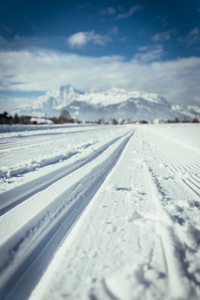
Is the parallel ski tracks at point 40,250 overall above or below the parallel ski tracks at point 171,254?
below

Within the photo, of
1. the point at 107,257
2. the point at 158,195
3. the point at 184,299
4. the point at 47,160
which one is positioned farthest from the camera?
the point at 47,160

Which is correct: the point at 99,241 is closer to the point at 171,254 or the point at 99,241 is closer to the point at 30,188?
the point at 171,254

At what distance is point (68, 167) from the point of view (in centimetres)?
411

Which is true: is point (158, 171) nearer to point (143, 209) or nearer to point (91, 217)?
point (143, 209)

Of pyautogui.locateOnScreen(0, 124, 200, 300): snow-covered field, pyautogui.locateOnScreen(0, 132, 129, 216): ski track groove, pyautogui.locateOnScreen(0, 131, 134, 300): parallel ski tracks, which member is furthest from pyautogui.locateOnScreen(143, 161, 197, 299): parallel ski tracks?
pyautogui.locateOnScreen(0, 132, 129, 216): ski track groove

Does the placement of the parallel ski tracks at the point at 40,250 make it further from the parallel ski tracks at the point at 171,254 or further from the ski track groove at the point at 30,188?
the parallel ski tracks at the point at 171,254

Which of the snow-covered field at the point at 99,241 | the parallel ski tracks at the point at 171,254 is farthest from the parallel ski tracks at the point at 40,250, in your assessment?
the parallel ski tracks at the point at 171,254

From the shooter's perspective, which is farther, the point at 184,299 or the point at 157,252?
the point at 157,252

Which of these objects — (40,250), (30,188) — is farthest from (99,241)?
(30,188)

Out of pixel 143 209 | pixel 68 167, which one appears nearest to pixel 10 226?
pixel 143 209

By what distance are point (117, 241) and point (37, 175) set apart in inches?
94.8

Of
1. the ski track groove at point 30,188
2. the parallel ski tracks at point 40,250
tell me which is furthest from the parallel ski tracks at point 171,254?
the ski track groove at point 30,188

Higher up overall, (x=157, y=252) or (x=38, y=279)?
(x=157, y=252)

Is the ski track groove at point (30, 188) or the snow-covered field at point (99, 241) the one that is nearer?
the snow-covered field at point (99, 241)
